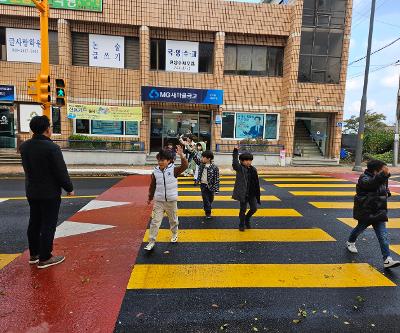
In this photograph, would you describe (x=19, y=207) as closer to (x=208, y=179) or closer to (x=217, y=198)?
(x=208, y=179)

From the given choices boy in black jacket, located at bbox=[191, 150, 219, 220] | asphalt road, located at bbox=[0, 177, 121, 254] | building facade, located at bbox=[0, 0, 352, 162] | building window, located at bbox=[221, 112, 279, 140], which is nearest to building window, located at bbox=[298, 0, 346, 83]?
building facade, located at bbox=[0, 0, 352, 162]

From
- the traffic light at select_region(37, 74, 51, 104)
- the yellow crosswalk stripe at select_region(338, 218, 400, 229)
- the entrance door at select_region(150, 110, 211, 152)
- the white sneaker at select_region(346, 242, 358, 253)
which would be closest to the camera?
the white sneaker at select_region(346, 242, 358, 253)

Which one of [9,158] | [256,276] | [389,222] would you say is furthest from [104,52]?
[256,276]

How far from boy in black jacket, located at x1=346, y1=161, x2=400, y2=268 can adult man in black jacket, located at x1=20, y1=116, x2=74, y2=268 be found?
4.07 metres

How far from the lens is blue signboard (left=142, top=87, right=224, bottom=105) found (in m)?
18.7

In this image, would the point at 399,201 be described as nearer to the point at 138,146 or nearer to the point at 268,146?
the point at 268,146

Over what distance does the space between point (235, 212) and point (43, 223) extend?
4359 mm

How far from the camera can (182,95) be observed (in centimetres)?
1902

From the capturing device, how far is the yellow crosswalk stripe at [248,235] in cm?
568

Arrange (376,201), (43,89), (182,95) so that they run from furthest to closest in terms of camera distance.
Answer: (182,95)
(43,89)
(376,201)

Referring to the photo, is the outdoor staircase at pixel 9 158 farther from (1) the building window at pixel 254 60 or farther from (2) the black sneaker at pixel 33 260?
(2) the black sneaker at pixel 33 260

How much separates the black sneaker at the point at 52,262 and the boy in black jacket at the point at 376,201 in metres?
4.30

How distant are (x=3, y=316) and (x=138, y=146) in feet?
51.0

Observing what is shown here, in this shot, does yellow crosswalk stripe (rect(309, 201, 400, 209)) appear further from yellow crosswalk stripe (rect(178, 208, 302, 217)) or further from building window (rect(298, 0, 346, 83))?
building window (rect(298, 0, 346, 83))
